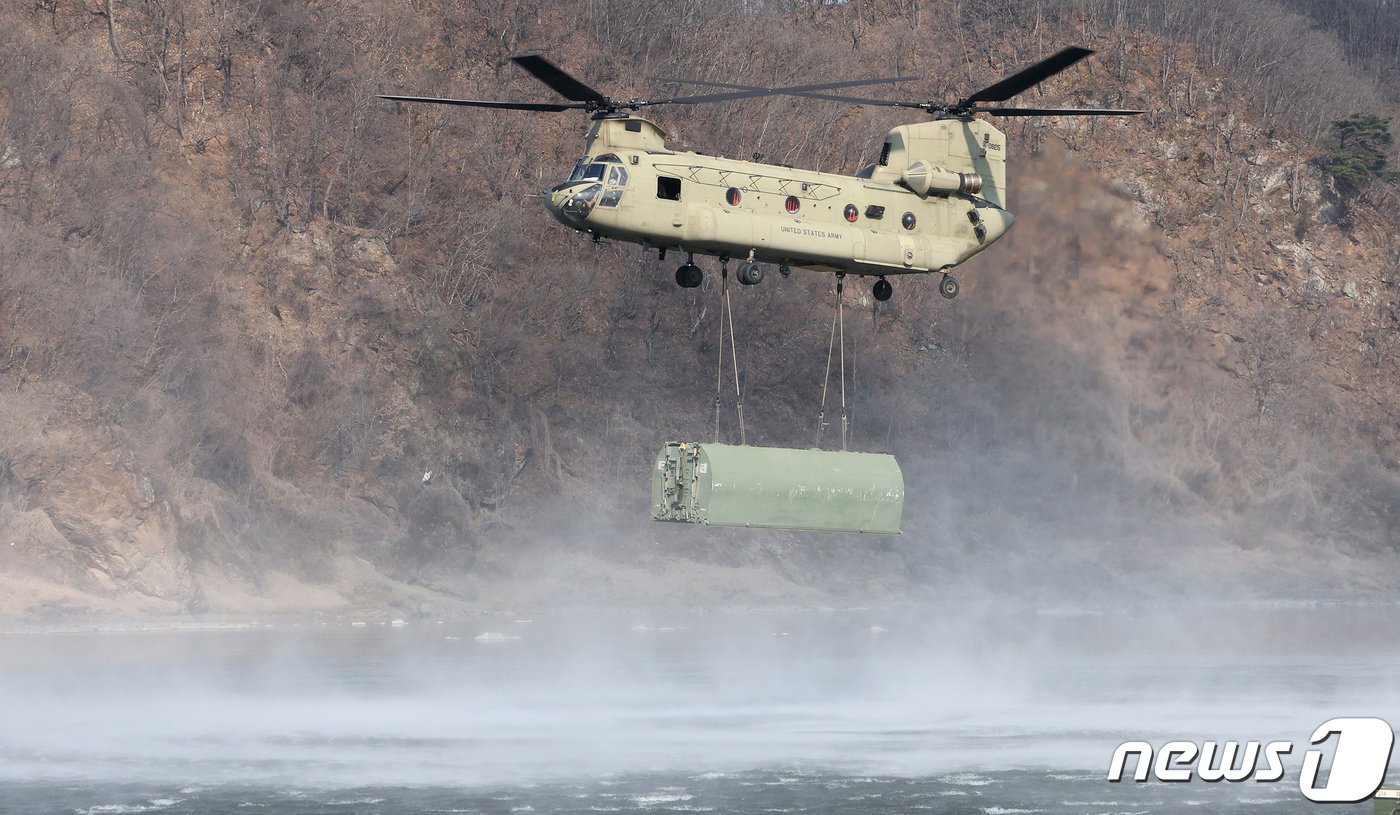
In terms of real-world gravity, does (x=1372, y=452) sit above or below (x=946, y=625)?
above

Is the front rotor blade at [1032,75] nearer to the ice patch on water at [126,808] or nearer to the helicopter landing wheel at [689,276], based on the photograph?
the helicopter landing wheel at [689,276]

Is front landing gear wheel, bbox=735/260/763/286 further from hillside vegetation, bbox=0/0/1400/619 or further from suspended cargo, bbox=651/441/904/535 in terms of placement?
hillside vegetation, bbox=0/0/1400/619

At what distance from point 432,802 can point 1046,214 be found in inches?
2091

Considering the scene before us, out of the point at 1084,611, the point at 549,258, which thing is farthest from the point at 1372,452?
the point at 549,258

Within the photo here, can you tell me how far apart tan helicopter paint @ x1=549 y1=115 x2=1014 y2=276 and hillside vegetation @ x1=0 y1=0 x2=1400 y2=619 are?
31.6 metres

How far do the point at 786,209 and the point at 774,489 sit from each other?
20.8 ft

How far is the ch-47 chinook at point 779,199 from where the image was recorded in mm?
39312

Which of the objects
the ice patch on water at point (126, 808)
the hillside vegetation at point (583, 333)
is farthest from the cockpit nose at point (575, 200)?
the hillside vegetation at point (583, 333)

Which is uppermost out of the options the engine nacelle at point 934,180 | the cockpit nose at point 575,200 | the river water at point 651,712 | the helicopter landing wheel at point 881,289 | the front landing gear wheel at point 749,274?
the engine nacelle at point 934,180

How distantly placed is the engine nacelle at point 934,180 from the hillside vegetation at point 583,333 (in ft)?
106

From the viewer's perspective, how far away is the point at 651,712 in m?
49.1

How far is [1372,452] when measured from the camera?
89.9 meters

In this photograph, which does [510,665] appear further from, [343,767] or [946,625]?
[946,625]

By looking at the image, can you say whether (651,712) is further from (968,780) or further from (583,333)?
(583,333)
